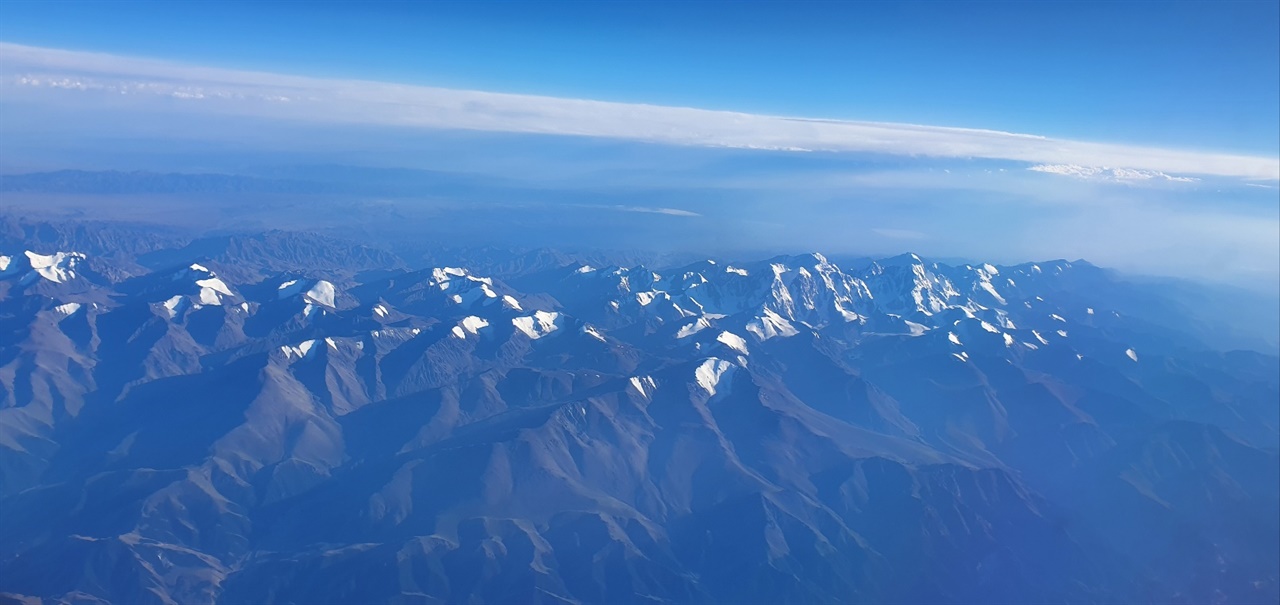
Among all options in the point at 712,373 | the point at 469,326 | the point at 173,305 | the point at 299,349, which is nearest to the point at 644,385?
the point at 712,373

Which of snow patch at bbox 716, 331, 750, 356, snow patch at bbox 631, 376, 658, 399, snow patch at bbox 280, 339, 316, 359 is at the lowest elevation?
snow patch at bbox 280, 339, 316, 359

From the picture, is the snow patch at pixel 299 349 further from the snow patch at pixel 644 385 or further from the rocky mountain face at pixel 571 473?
the snow patch at pixel 644 385

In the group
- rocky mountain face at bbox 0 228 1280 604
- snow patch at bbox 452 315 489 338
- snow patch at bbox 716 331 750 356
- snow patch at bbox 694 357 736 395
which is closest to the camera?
rocky mountain face at bbox 0 228 1280 604

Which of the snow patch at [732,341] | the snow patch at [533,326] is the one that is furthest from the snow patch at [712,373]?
the snow patch at [533,326]

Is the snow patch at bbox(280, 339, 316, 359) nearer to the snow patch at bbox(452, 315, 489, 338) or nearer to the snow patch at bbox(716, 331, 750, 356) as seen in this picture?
the snow patch at bbox(452, 315, 489, 338)

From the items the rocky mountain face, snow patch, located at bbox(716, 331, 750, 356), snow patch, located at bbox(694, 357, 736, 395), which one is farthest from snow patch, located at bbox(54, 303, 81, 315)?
snow patch, located at bbox(716, 331, 750, 356)

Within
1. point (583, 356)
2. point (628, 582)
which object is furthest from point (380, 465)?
point (583, 356)

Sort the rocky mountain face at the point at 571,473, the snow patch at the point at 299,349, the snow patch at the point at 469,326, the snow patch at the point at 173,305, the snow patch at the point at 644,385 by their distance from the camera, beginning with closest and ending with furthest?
the rocky mountain face at the point at 571,473 → the snow patch at the point at 644,385 → the snow patch at the point at 299,349 → the snow patch at the point at 469,326 → the snow patch at the point at 173,305

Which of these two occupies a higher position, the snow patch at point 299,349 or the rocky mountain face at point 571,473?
the snow patch at point 299,349

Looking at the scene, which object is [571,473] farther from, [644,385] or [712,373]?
[712,373]
